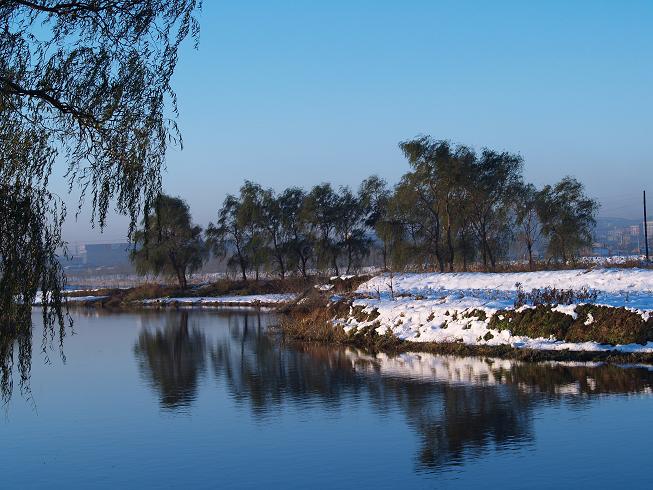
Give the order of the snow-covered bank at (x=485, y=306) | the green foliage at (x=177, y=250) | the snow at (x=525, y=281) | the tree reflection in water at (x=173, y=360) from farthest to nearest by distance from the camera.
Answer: the green foliage at (x=177, y=250) < the snow at (x=525, y=281) < the snow-covered bank at (x=485, y=306) < the tree reflection in water at (x=173, y=360)

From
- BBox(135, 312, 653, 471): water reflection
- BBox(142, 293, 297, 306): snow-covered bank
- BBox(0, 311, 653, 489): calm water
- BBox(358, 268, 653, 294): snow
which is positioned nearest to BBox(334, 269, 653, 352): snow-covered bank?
BBox(358, 268, 653, 294): snow

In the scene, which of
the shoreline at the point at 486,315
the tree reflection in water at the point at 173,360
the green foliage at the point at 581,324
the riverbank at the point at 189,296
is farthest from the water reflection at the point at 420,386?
the riverbank at the point at 189,296

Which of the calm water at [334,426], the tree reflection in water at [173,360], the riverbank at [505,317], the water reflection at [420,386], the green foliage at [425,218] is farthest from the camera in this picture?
the green foliage at [425,218]

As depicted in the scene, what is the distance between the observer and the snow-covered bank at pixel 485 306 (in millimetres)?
25547

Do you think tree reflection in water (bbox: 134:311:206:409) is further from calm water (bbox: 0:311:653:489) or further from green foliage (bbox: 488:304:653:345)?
green foliage (bbox: 488:304:653:345)

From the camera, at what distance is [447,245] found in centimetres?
6481

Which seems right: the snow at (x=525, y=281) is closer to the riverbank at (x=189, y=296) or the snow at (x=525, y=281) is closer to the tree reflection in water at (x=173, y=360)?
the tree reflection in water at (x=173, y=360)

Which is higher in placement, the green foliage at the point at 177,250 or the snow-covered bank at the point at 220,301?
the green foliage at the point at 177,250

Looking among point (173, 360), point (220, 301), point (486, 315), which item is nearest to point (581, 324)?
point (486, 315)

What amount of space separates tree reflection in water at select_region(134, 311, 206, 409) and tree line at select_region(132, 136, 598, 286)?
1119 cm

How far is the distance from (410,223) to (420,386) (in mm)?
45552

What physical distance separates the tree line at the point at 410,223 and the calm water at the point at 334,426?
26906 millimetres

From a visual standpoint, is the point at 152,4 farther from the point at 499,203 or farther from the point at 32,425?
the point at 499,203

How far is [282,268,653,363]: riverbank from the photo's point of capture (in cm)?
2442
